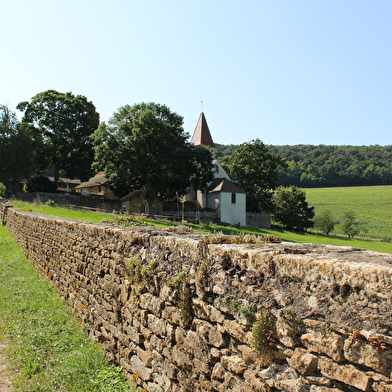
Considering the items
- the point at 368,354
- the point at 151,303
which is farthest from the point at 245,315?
the point at 151,303

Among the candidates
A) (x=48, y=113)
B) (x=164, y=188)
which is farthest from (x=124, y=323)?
(x=48, y=113)

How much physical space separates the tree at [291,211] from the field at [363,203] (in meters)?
7.49

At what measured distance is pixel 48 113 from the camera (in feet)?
157

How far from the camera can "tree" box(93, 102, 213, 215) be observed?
36.5 meters

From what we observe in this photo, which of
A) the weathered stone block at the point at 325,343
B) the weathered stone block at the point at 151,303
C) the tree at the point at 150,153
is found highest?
the tree at the point at 150,153

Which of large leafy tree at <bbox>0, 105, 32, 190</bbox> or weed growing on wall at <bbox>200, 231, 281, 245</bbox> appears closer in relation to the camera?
weed growing on wall at <bbox>200, 231, 281, 245</bbox>

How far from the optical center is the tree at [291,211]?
168ft

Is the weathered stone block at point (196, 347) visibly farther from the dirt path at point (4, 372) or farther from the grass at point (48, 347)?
the dirt path at point (4, 372)

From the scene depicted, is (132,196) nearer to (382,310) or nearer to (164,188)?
(164,188)

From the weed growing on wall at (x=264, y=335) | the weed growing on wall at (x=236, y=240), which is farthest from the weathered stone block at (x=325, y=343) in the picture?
the weed growing on wall at (x=236, y=240)

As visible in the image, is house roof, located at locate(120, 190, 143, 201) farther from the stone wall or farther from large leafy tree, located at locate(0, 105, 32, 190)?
the stone wall

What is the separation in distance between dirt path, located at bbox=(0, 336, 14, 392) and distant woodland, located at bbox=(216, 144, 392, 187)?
87890 millimetres

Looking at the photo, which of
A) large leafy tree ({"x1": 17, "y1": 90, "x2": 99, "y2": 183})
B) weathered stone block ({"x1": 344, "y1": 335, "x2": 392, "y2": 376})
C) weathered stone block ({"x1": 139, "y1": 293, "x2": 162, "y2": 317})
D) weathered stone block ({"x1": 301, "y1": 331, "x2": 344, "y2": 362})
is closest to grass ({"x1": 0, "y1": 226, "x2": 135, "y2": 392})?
weathered stone block ({"x1": 139, "y1": 293, "x2": 162, "y2": 317})

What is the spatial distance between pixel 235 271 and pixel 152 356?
1883 millimetres
